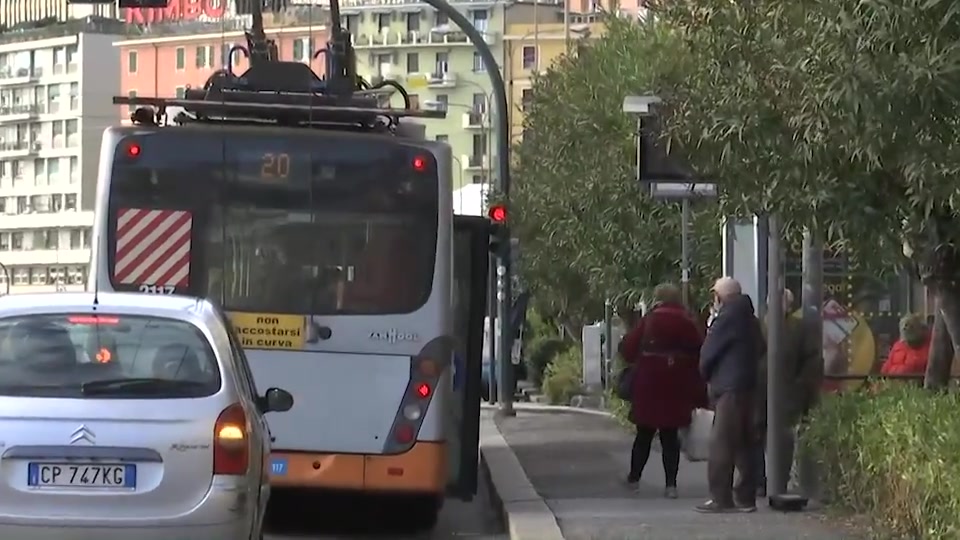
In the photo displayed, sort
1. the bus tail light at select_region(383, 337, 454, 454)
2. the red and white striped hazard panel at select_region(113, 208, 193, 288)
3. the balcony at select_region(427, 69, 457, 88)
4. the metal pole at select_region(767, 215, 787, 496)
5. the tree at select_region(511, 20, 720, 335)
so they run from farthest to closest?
the balcony at select_region(427, 69, 457, 88)
the tree at select_region(511, 20, 720, 335)
the metal pole at select_region(767, 215, 787, 496)
the bus tail light at select_region(383, 337, 454, 454)
the red and white striped hazard panel at select_region(113, 208, 193, 288)

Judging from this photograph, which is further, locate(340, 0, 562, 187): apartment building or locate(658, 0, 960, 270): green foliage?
locate(340, 0, 562, 187): apartment building

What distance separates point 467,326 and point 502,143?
39.3ft

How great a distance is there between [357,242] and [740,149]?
2.94m

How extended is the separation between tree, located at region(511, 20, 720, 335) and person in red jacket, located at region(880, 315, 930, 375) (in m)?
8.53

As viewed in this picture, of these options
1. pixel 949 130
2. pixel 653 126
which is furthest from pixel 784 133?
pixel 653 126

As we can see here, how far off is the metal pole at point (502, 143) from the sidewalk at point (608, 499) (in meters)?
2.29

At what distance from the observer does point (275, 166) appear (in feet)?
43.2

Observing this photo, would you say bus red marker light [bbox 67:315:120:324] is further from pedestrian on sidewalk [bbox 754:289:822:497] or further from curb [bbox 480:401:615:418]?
curb [bbox 480:401:615:418]

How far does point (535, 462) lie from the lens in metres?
19.5

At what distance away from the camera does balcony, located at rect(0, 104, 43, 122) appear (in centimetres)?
10619

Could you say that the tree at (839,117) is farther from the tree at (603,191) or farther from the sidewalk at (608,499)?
the tree at (603,191)

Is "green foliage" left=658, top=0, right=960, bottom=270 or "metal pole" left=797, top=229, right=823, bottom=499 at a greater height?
"green foliage" left=658, top=0, right=960, bottom=270

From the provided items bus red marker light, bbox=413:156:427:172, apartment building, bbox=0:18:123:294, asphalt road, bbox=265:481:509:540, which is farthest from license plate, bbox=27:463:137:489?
apartment building, bbox=0:18:123:294

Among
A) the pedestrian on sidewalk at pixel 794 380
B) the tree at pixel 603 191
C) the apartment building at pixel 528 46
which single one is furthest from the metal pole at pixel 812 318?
the apartment building at pixel 528 46
